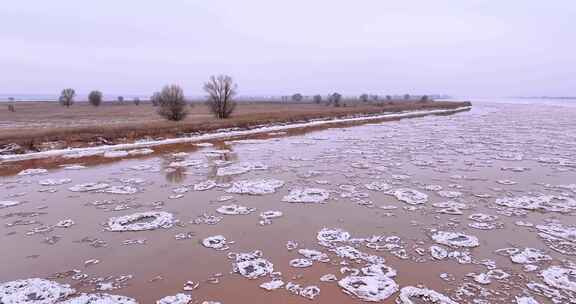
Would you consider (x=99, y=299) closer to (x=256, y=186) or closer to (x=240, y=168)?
(x=256, y=186)

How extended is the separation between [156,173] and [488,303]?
11.1 metres

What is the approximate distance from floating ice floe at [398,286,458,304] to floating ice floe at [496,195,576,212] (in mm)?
4989

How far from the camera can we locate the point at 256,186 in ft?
31.8

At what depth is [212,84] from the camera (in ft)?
98.7

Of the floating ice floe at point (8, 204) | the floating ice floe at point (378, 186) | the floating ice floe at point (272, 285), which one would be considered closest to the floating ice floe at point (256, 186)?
the floating ice floe at point (378, 186)

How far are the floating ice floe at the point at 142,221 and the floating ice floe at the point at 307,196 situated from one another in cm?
310

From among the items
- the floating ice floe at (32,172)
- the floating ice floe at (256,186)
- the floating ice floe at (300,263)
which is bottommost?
the floating ice floe at (300,263)

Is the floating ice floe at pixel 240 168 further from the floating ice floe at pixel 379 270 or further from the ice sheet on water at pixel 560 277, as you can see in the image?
the ice sheet on water at pixel 560 277

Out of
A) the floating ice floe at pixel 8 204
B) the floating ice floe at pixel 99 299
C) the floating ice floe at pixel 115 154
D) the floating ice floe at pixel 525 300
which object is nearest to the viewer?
the floating ice floe at pixel 525 300

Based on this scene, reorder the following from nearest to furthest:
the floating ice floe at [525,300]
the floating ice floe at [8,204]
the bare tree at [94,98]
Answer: the floating ice floe at [525,300]
the floating ice floe at [8,204]
the bare tree at [94,98]

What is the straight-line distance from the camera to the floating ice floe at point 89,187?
31.3 feet

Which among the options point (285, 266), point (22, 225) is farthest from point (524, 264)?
point (22, 225)

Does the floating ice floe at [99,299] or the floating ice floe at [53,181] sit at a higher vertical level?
the floating ice floe at [53,181]

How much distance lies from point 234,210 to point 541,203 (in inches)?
317
